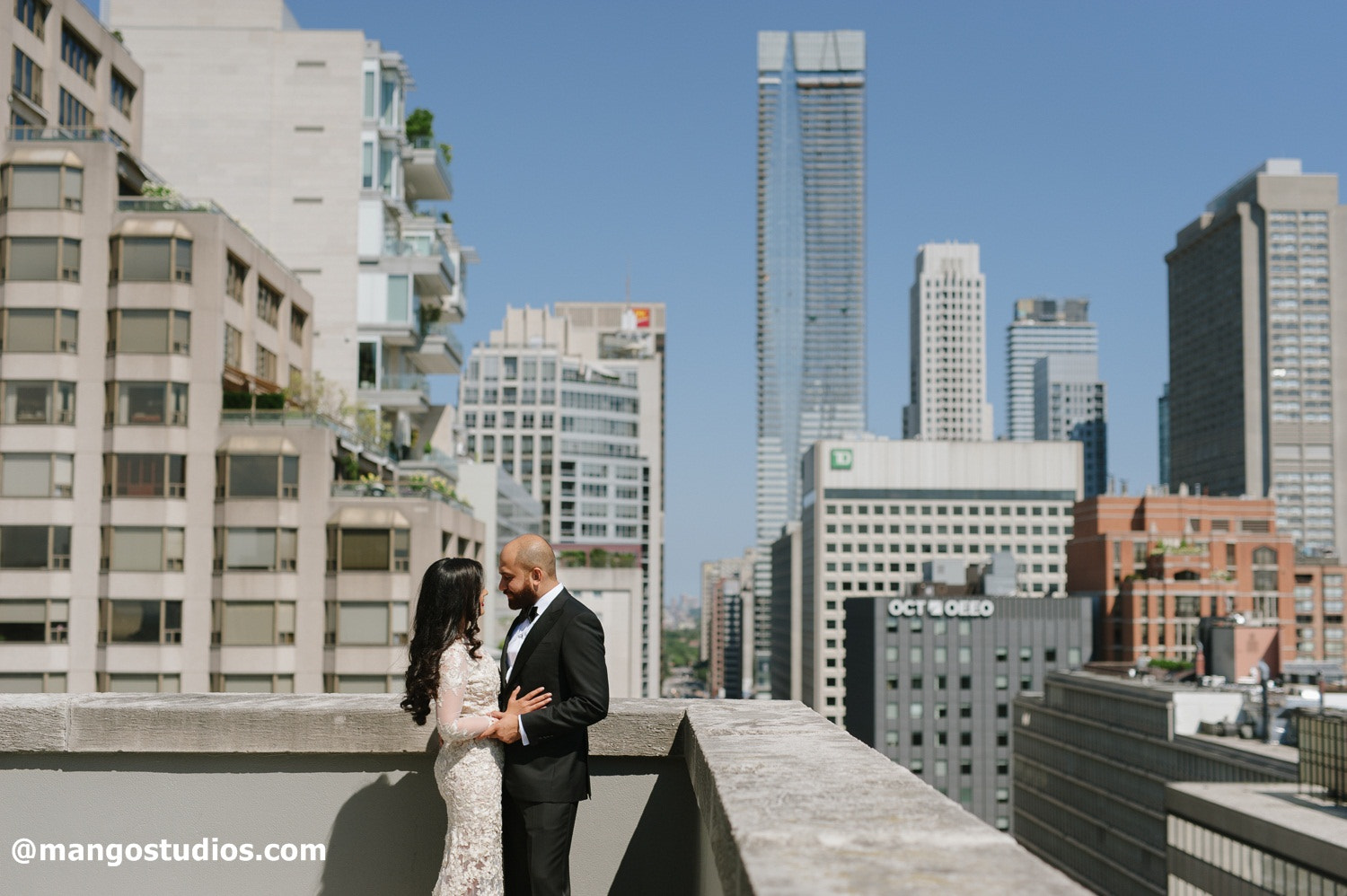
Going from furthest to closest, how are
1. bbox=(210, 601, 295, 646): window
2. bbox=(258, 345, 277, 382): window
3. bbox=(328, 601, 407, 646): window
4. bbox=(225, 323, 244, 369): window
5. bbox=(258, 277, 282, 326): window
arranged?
bbox=(258, 345, 277, 382): window, bbox=(258, 277, 282, 326): window, bbox=(225, 323, 244, 369): window, bbox=(328, 601, 407, 646): window, bbox=(210, 601, 295, 646): window

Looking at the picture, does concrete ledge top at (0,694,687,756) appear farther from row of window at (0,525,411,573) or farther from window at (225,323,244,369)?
window at (225,323,244,369)

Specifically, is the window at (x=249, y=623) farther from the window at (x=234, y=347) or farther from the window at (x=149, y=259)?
the window at (x=149, y=259)

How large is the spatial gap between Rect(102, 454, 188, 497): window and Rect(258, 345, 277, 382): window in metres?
6.22

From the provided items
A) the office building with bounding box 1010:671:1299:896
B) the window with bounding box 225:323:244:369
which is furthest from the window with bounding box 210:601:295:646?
the office building with bounding box 1010:671:1299:896

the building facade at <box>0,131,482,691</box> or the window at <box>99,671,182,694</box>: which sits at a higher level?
the building facade at <box>0,131,482,691</box>

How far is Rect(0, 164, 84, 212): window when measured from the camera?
4278 cm

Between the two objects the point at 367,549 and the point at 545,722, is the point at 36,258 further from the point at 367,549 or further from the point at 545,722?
the point at 545,722

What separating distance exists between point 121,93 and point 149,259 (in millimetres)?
11237

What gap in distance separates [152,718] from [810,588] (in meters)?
196

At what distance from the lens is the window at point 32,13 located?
141 ft

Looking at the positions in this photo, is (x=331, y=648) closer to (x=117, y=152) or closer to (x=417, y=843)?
(x=117, y=152)

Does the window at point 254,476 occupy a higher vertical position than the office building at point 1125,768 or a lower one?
higher

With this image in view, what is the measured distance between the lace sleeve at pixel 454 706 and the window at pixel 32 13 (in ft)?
148

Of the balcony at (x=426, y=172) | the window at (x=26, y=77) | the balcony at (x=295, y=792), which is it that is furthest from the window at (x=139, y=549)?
the balcony at (x=295, y=792)
